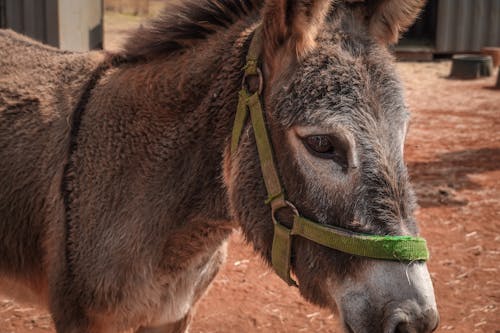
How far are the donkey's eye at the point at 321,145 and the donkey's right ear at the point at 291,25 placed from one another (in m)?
0.30

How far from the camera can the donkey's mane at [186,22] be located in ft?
8.25

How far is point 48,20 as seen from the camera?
8.04 m

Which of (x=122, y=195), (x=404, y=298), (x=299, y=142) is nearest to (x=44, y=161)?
(x=122, y=195)

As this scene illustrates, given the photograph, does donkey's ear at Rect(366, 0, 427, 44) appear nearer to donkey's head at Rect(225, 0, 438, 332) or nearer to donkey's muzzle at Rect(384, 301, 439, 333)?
donkey's head at Rect(225, 0, 438, 332)

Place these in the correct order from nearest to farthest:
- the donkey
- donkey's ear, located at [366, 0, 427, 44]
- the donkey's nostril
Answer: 1. the donkey's nostril
2. the donkey
3. donkey's ear, located at [366, 0, 427, 44]

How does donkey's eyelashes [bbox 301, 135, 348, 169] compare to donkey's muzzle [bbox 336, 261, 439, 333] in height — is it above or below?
above

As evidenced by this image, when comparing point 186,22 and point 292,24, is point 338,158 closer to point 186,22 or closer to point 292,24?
point 292,24

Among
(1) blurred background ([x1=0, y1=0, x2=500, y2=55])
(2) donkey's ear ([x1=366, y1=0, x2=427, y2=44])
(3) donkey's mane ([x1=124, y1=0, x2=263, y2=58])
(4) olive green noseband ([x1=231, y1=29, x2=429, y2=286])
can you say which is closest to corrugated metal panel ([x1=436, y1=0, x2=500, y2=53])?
(1) blurred background ([x1=0, y1=0, x2=500, y2=55])

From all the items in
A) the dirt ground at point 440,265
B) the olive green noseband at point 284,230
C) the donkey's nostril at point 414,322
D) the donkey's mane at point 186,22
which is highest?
the donkey's mane at point 186,22

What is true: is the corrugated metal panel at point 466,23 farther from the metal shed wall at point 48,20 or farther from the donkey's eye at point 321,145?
the donkey's eye at point 321,145

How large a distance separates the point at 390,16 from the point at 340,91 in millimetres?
509

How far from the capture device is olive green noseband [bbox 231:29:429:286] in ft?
6.24

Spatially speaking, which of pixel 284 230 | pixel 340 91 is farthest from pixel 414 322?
pixel 340 91

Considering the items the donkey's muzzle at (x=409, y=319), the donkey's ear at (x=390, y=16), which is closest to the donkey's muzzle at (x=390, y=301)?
the donkey's muzzle at (x=409, y=319)
